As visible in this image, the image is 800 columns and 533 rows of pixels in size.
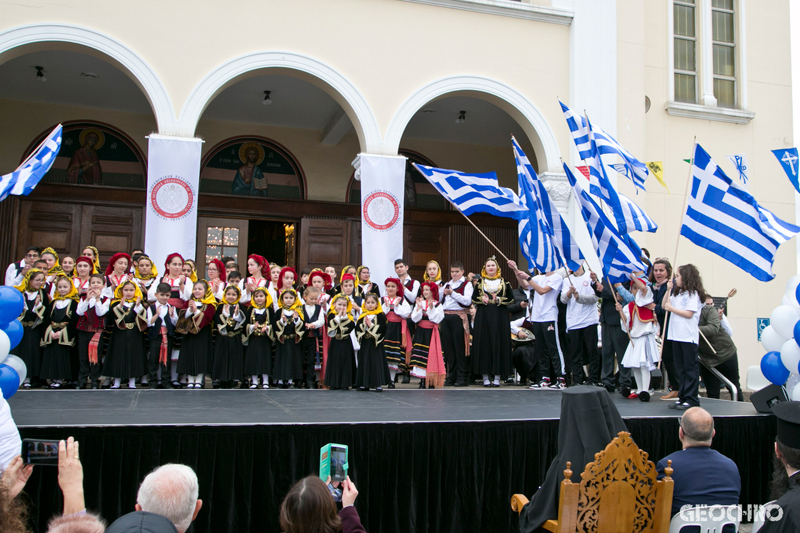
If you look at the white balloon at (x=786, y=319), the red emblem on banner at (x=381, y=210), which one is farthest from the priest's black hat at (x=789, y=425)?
the red emblem on banner at (x=381, y=210)

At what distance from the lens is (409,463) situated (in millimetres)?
5211

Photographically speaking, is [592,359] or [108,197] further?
[108,197]

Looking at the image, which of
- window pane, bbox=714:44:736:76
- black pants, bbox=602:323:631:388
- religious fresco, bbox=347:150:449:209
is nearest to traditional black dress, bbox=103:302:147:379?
black pants, bbox=602:323:631:388

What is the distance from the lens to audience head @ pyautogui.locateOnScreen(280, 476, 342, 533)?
8.57 ft

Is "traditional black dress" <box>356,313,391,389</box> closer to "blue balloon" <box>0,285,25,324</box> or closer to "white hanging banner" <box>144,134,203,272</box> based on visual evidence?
"white hanging banner" <box>144,134,203,272</box>

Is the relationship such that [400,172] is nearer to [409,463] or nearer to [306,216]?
[306,216]

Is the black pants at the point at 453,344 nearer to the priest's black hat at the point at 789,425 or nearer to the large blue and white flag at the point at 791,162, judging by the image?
the large blue and white flag at the point at 791,162

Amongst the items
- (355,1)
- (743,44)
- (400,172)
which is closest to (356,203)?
(400,172)

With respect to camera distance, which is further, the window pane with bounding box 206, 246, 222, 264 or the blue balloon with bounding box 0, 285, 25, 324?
the window pane with bounding box 206, 246, 222, 264

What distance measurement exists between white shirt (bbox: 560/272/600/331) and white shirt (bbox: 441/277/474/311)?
4.76 feet

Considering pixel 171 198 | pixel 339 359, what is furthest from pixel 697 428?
pixel 171 198

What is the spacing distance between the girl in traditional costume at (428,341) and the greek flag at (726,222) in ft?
11.4

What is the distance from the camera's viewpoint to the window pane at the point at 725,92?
1420 centimetres

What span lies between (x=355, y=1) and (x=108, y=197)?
20.6ft
